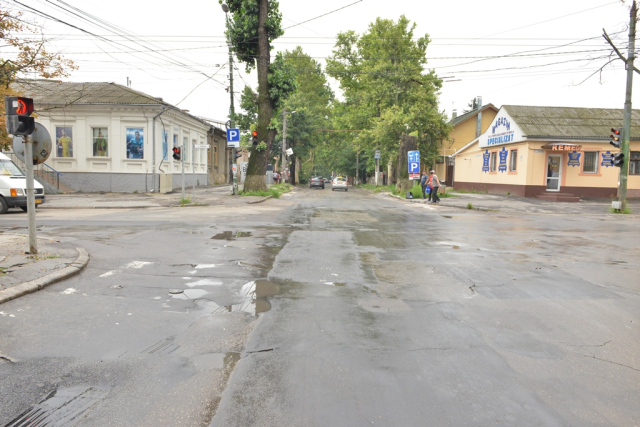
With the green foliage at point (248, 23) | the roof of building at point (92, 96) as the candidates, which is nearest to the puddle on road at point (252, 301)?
the green foliage at point (248, 23)

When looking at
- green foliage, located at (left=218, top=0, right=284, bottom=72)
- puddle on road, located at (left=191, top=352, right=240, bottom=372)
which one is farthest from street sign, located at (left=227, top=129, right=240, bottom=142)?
puddle on road, located at (left=191, top=352, right=240, bottom=372)

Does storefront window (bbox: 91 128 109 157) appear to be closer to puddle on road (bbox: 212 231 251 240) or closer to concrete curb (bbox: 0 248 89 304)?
puddle on road (bbox: 212 231 251 240)

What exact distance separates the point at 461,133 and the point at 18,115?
43.6 m

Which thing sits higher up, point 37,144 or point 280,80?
point 280,80

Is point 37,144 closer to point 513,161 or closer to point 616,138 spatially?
point 616,138

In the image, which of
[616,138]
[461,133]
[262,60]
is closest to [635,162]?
[616,138]

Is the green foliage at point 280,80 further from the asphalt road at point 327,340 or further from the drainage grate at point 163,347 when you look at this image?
the drainage grate at point 163,347

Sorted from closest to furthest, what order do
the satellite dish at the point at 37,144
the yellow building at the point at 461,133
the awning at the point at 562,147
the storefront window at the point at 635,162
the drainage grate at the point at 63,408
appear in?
1. the drainage grate at the point at 63,408
2. the satellite dish at the point at 37,144
3. the awning at the point at 562,147
4. the storefront window at the point at 635,162
5. the yellow building at the point at 461,133

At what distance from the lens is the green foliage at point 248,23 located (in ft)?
84.4

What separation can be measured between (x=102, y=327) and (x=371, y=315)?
2.96 metres

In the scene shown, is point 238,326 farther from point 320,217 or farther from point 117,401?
point 320,217

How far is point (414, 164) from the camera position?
29750 mm

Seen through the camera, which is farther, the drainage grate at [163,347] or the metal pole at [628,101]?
the metal pole at [628,101]

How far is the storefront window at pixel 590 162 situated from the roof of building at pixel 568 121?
1167mm
